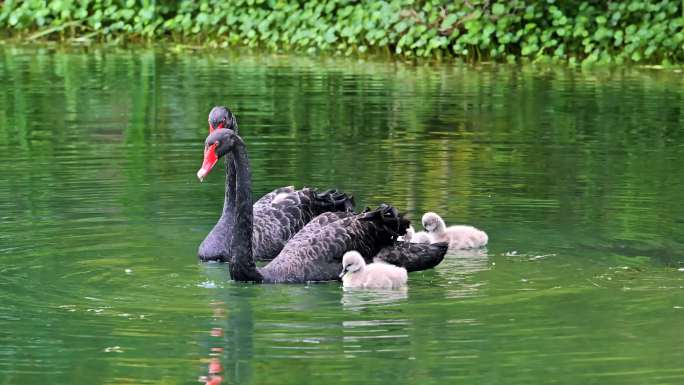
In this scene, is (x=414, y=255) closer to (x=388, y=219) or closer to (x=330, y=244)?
(x=388, y=219)

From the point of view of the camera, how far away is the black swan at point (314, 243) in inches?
321

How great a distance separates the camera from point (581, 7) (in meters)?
21.2

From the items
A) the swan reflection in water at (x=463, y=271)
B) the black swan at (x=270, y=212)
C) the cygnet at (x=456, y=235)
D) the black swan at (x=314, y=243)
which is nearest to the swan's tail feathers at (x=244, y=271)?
the black swan at (x=314, y=243)

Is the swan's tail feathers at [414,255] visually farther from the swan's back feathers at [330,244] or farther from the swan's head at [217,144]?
the swan's head at [217,144]

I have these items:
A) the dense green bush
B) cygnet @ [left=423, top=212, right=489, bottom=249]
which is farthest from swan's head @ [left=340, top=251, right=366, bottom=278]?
the dense green bush

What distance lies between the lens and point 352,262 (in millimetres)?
7965

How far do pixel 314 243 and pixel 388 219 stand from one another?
0.42m

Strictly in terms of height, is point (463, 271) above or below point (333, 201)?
below

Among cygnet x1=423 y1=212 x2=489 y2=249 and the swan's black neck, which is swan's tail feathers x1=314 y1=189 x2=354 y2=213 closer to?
cygnet x1=423 y1=212 x2=489 y2=249

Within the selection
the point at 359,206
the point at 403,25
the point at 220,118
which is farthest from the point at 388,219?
the point at 403,25

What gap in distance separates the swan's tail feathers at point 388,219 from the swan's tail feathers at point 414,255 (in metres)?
0.12

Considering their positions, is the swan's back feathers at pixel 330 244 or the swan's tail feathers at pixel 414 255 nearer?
the swan's back feathers at pixel 330 244

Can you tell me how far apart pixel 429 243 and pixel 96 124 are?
6.96m

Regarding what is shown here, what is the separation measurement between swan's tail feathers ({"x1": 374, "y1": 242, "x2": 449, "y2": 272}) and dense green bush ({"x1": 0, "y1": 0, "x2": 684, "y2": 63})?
1215 cm
